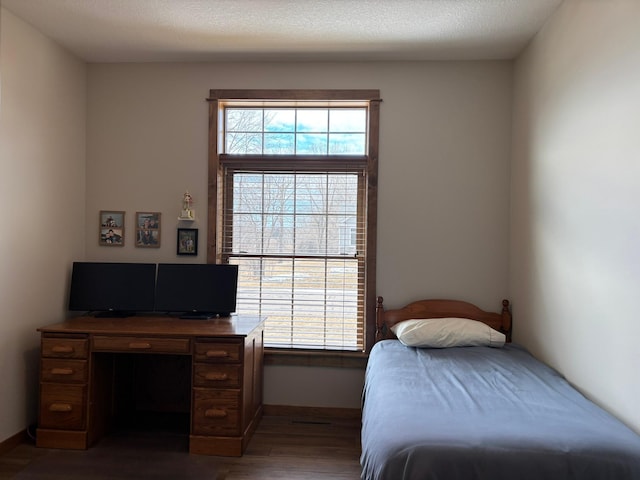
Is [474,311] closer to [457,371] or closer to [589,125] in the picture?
[457,371]

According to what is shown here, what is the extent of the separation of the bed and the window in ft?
3.00

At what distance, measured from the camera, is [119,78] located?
392cm

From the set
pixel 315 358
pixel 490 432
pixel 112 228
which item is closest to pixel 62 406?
pixel 112 228

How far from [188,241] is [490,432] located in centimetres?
270

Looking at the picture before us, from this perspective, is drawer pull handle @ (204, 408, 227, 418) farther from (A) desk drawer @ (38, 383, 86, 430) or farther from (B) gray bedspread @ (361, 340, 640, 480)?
(B) gray bedspread @ (361, 340, 640, 480)

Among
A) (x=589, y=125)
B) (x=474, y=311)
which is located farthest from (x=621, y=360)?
(x=474, y=311)

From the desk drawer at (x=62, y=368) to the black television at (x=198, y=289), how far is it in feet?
2.14

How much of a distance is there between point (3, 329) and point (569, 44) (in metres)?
3.77

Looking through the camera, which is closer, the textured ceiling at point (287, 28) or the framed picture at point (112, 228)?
the textured ceiling at point (287, 28)

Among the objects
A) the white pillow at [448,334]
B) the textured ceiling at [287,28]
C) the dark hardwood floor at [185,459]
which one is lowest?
the dark hardwood floor at [185,459]

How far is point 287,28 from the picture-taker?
3232 mm

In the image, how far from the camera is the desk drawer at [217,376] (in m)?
3.07

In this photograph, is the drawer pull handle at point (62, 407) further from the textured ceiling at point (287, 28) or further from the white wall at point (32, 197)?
the textured ceiling at point (287, 28)

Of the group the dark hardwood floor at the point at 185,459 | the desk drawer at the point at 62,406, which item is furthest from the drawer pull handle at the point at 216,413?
the desk drawer at the point at 62,406
